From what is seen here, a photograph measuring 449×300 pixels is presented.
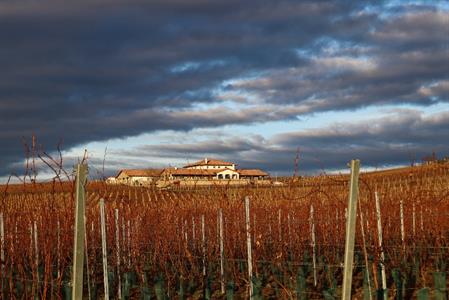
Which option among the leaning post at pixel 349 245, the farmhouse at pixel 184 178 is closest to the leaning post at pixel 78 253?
the leaning post at pixel 349 245

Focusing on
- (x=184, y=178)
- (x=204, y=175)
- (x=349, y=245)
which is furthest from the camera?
(x=204, y=175)

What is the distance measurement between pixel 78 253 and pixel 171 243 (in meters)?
7.44

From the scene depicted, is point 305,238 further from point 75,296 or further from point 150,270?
point 75,296

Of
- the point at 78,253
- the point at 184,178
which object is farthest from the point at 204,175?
the point at 78,253

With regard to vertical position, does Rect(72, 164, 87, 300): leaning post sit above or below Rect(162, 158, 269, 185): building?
below

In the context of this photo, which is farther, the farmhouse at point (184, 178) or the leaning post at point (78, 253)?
the farmhouse at point (184, 178)

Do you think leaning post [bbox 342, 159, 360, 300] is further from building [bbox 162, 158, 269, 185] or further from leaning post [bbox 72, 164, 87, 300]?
building [bbox 162, 158, 269, 185]

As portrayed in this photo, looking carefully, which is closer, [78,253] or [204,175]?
[78,253]

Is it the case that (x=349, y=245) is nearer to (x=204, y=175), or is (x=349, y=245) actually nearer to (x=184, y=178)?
(x=184, y=178)

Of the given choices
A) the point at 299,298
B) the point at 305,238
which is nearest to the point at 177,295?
the point at 299,298

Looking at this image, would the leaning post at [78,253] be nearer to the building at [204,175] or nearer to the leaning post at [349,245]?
the leaning post at [349,245]

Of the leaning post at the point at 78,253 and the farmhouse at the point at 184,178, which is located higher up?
the farmhouse at the point at 184,178

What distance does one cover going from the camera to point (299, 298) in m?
7.16

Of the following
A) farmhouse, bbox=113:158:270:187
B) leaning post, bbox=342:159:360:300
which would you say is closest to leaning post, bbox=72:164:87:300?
leaning post, bbox=342:159:360:300
